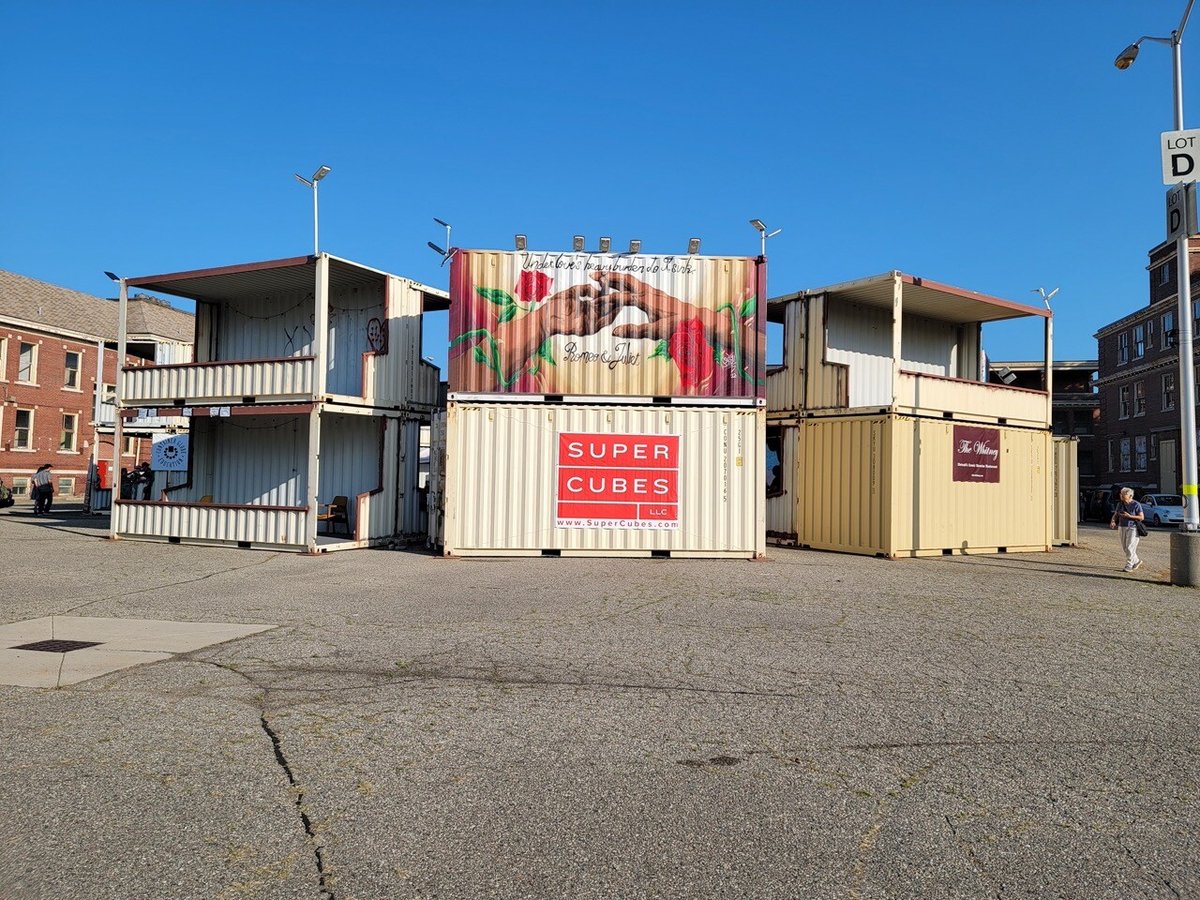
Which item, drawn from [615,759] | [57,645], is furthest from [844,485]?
[57,645]

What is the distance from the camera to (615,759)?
182 inches

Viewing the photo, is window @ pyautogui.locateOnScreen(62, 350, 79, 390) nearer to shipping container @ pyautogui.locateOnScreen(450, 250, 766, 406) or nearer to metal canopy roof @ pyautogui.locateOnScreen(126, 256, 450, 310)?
metal canopy roof @ pyautogui.locateOnScreen(126, 256, 450, 310)

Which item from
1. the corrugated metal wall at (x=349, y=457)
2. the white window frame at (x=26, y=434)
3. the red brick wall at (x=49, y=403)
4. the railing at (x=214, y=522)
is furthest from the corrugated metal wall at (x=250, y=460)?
the white window frame at (x=26, y=434)

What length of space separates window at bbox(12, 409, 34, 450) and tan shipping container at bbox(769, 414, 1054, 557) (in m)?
37.3

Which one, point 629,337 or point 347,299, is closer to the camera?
point 629,337

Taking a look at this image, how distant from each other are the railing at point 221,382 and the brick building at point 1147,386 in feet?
135

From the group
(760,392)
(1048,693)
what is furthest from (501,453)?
(1048,693)

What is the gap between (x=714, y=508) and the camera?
52.2 feet

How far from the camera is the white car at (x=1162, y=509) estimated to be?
34438 mm

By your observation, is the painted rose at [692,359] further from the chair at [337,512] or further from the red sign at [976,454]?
the chair at [337,512]

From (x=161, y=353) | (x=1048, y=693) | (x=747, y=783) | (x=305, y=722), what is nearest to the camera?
(x=747, y=783)

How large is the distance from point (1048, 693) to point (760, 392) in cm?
1042

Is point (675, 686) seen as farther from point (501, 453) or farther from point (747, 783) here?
point (501, 453)

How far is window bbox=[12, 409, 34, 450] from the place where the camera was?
4003 centimetres
